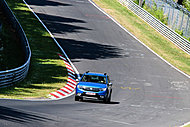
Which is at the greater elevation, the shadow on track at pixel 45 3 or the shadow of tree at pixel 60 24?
the shadow on track at pixel 45 3

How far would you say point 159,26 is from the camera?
5169cm

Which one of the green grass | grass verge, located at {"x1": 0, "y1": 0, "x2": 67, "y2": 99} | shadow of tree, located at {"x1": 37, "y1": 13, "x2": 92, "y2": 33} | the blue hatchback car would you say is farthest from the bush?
the blue hatchback car

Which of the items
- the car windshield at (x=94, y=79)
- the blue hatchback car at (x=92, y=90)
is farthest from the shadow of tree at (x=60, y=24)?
the blue hatchback car at (x=92, y=90)

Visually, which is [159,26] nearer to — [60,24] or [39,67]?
[60,24]

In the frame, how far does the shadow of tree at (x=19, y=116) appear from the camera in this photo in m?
12.6

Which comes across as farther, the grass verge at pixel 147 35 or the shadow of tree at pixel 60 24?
the shadow of tree at pixel 60 24

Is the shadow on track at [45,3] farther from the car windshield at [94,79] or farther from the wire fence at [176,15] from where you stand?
the car windshield at [94,79]

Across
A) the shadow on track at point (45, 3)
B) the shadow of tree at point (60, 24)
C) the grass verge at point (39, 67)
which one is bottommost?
the grass verge at point (39, 67)

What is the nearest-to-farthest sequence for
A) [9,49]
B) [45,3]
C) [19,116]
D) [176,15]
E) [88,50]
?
1. [19,116]
2. [9,49]
3. [88,50]
4. [176,15]
5. [45,3]

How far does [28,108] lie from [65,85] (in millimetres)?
10186

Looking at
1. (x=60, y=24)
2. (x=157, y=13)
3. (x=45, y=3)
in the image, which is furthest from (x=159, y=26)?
(x=45, y=3)

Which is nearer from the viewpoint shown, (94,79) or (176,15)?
(94,79)

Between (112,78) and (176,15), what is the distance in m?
26.3

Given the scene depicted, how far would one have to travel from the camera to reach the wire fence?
166 feet
